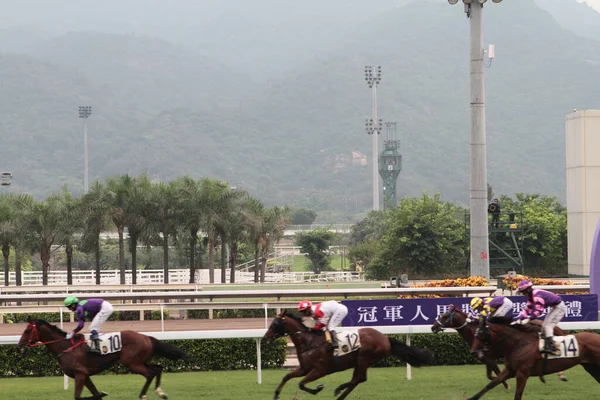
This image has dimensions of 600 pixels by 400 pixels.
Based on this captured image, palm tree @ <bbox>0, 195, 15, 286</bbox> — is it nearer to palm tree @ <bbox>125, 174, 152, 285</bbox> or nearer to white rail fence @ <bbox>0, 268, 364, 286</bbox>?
palm tree @ <bbox>125, 174, 152, 285</bbox>

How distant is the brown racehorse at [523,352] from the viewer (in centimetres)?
1066

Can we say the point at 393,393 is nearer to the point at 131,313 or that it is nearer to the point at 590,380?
the point at 590,380

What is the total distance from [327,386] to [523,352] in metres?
2.83

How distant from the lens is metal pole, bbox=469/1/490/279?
71.2 ft

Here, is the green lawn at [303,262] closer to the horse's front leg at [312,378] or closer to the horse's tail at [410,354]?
the horse's tail at [410,354]

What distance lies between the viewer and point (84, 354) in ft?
35.7

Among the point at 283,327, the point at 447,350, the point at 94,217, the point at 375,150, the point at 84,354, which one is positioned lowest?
the point at 447,350

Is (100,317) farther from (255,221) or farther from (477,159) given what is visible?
(255,221)

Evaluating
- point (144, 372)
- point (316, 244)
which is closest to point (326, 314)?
point (144, 372)

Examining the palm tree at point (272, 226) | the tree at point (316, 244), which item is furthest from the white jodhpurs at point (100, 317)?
the tree at point (316, 244)

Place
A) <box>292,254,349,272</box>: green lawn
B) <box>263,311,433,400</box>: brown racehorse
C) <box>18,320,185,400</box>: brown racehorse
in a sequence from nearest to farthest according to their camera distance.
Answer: <box>18,320,185,400</box>: brown racehorse
<box>263,311,433,400</box>: brown racehorse
<box>292,254,349,272</box>: green lawn

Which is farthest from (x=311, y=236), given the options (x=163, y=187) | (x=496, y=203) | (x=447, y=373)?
(x=447, y=373)

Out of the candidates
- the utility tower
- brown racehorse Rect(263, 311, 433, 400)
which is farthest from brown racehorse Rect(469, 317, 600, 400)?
the utility tower

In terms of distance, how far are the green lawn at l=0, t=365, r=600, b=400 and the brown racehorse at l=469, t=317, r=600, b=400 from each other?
0.65 metres
